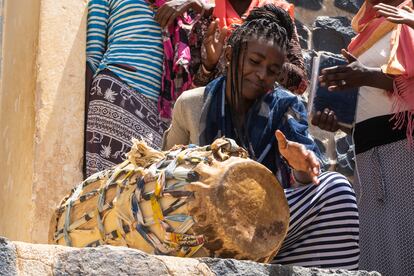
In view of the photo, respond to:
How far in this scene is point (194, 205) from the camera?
2.89m

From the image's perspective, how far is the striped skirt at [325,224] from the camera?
338cm

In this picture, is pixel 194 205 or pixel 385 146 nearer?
pixel 194 205

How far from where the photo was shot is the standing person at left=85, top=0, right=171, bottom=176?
4.58m

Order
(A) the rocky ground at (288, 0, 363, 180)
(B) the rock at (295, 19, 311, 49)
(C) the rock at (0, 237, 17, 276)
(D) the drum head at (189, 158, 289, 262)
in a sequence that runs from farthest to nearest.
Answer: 1. (B) the rock at (295, 19, 311, 49)
2. (A) the rocky ground at (288, 0, 363, 180)
3. (D) the drum head at (189, 158, 289, 262)
4. (C) the rock at (0, 237, 17, 276)

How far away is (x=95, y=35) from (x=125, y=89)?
0.44m

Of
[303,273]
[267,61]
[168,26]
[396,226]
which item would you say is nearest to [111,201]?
[303,273]

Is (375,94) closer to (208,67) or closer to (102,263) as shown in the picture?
(208,67)

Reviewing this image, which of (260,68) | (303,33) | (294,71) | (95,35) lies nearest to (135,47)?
(95,35)

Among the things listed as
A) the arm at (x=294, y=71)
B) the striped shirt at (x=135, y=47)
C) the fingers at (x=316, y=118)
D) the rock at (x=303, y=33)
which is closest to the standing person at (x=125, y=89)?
the striped shirt at (x=135, y=47)

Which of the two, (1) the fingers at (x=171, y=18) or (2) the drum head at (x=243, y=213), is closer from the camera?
(2) the drum head at (x=243, y=213)

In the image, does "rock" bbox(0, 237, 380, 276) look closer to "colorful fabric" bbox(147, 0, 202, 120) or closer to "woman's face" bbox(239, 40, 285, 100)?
"woman's face" bbox(239, 40, 285, 100)

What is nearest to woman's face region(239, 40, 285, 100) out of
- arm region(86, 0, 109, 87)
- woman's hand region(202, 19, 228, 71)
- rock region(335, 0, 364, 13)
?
woman's hand region(202, 19, 228, 71)

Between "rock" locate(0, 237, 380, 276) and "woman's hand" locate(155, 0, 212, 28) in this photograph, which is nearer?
"rock" locate(0, 237, 380, 276)

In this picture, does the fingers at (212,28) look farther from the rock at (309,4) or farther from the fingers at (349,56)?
the rock at (309,4)
